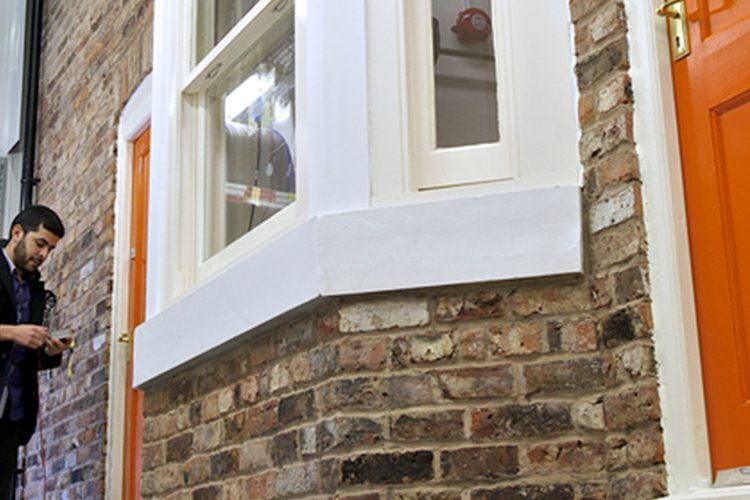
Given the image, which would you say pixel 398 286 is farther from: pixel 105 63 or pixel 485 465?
pixel 105 63

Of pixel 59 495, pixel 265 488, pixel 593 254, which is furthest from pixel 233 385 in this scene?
pixel 59 495

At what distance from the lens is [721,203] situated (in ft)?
7.33

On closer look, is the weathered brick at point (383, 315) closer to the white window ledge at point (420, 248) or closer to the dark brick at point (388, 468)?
the white window ledge at point (420, 248)

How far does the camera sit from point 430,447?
2426mm

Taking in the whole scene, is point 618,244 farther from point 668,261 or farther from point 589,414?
point 589,414

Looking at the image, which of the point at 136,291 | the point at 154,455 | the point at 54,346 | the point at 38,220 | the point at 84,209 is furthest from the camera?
the point at 84,209

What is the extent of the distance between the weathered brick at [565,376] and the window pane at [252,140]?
93cm

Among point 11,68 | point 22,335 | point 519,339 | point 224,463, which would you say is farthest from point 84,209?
point 519,339

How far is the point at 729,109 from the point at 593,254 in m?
0.41

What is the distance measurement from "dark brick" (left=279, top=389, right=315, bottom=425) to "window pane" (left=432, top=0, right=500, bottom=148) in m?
0.68

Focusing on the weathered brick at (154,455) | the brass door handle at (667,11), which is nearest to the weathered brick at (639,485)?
the brass door handle at (667,11)

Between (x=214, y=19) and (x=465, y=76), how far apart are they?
1140 mm

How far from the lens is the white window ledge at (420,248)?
7.86 feet

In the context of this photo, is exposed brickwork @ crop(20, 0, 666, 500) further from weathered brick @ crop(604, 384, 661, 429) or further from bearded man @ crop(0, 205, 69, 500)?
bearded man @ crop(0, 205, 69, 500)
